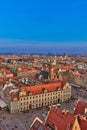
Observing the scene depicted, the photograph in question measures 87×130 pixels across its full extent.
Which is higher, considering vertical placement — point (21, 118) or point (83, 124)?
point (83, 124)

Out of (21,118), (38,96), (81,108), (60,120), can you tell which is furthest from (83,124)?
(38,96)

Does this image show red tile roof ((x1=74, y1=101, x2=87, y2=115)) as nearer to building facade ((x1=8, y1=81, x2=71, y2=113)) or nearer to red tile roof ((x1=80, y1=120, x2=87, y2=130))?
red tile roof ((x1=80, y1=120, x2=87, y2=130))

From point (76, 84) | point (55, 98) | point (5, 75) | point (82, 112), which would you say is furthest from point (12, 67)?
point (82, 112)

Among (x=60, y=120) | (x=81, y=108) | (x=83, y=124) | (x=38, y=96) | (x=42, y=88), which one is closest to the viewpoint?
(x=83, y=124)

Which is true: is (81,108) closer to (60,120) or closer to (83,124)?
(83,124)

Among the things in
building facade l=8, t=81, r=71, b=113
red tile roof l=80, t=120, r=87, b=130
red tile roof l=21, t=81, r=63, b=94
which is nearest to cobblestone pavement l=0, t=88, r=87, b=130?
building facade l=8, t=81, r=71, b=113

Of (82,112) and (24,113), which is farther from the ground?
(82,112)

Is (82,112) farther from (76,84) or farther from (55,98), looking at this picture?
(76,84)

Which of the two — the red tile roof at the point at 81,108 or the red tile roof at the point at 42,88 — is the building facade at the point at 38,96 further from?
the red tile roof at the point at 81,108

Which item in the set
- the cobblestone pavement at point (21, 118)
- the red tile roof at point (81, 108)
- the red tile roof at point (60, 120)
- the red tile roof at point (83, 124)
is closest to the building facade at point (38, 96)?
the cobblestone pavement at point (21, 118)

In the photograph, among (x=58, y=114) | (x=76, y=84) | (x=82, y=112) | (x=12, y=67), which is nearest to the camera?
(x=58, y=114)

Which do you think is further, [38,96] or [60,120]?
[38,96]
